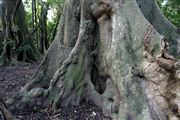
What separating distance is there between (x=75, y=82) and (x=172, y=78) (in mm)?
1792

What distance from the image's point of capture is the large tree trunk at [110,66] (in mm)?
4402

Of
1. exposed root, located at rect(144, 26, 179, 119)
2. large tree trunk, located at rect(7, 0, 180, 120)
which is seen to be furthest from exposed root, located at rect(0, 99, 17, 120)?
exposed root, located at rect(144, 26, 179, 119)

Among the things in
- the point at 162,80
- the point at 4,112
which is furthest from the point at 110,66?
the point at 4,112

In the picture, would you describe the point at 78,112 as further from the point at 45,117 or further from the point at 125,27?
the point at 125,27

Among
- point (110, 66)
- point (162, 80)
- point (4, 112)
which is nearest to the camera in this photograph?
point (4, 112)

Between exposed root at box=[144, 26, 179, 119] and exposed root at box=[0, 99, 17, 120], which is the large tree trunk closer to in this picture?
exposed root at box=[144, 26, 179, 119]

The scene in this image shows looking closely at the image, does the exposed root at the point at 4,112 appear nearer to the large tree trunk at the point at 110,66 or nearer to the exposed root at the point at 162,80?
the large tree trunk at the point at 110,66

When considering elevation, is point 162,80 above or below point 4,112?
above

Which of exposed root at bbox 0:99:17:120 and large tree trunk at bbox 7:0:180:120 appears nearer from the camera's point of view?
exposed root at bbox 0:99:17:120

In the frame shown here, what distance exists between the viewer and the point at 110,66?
200 inches

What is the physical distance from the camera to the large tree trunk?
14.4ft

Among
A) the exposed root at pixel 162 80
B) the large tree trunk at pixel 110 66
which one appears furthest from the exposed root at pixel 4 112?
the exposed root at pixel 162 80

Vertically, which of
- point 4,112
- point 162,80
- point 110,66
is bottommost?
point 4,112

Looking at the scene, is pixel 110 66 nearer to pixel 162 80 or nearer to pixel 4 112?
pixel 162 80
